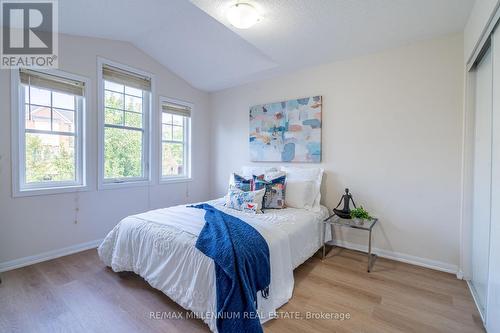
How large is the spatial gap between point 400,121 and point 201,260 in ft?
8.31

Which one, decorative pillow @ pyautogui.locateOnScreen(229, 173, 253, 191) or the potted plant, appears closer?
the potted plant

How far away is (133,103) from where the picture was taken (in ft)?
11.1

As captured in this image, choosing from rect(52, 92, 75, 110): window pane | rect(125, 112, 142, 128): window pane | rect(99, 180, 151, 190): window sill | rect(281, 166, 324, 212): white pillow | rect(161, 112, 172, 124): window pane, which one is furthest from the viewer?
rect(161, 112, 172, 124): window pane

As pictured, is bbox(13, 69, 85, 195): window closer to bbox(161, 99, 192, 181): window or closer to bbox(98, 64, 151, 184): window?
bbox(98, 64, 151, 184): window

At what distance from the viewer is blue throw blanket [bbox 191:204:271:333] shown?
4.58ft

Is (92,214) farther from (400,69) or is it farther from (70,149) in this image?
(400,69)

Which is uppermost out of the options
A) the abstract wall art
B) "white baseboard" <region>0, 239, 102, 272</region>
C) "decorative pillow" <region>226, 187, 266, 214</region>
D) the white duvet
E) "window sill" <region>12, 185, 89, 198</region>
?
the abstract wall art

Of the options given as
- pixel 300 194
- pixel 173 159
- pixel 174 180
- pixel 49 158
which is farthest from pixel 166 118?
pixel 300 194

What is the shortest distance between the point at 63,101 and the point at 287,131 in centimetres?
286

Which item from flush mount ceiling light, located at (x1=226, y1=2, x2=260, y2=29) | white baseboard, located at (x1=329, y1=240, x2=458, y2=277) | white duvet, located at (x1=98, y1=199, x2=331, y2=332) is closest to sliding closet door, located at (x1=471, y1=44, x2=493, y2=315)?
white baseboard, located at (x1=329, y1=240, x2=458, y2=277)

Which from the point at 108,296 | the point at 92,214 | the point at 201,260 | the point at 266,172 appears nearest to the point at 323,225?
the point at 266,172

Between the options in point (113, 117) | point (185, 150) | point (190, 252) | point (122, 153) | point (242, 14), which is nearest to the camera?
point (190, 252)

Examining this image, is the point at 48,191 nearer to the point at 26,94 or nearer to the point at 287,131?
the point at 26,94

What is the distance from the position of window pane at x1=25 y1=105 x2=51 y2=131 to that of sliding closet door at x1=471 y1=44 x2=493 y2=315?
13.9ft
